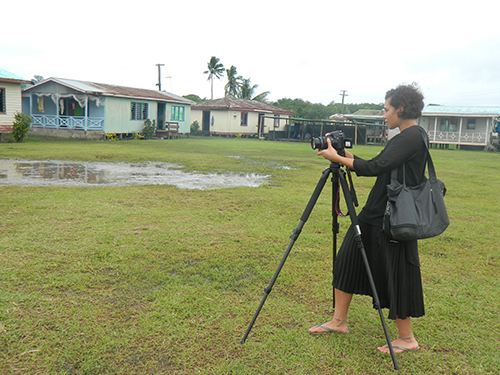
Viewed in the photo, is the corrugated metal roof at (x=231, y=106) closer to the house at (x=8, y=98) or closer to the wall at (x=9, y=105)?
the house at (x=8, y=98)

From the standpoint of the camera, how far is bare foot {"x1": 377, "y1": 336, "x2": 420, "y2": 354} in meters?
3.05

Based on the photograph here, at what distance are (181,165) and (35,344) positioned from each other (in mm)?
11563

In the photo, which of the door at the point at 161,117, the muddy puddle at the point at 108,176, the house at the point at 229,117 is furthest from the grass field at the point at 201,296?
the house at the point at 229,117

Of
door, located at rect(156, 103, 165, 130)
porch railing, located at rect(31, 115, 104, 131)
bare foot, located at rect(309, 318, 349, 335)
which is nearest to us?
bare foot, located at rect(309, 318, 349, 335)

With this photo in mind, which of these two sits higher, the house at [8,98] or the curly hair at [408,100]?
the house at [8,98]

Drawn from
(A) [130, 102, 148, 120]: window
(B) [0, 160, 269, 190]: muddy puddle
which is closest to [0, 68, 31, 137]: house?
(A) [130, 102, 148, 120]: window

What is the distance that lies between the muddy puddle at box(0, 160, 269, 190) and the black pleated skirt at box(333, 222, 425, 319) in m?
6.81

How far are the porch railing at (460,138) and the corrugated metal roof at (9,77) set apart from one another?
2851 centimetres

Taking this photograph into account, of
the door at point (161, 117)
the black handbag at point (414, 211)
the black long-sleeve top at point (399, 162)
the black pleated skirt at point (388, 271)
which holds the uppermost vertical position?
the door at point (161, 117)

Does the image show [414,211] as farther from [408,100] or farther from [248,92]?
[248,92]

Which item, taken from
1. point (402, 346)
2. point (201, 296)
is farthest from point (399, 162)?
point (201, 296)

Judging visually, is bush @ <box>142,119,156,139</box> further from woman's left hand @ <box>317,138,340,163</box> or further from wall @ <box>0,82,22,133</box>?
woman's left hand @ <box>317,138,340,163</box>

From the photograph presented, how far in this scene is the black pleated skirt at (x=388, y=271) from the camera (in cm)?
294

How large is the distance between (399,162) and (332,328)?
135 centimetres
